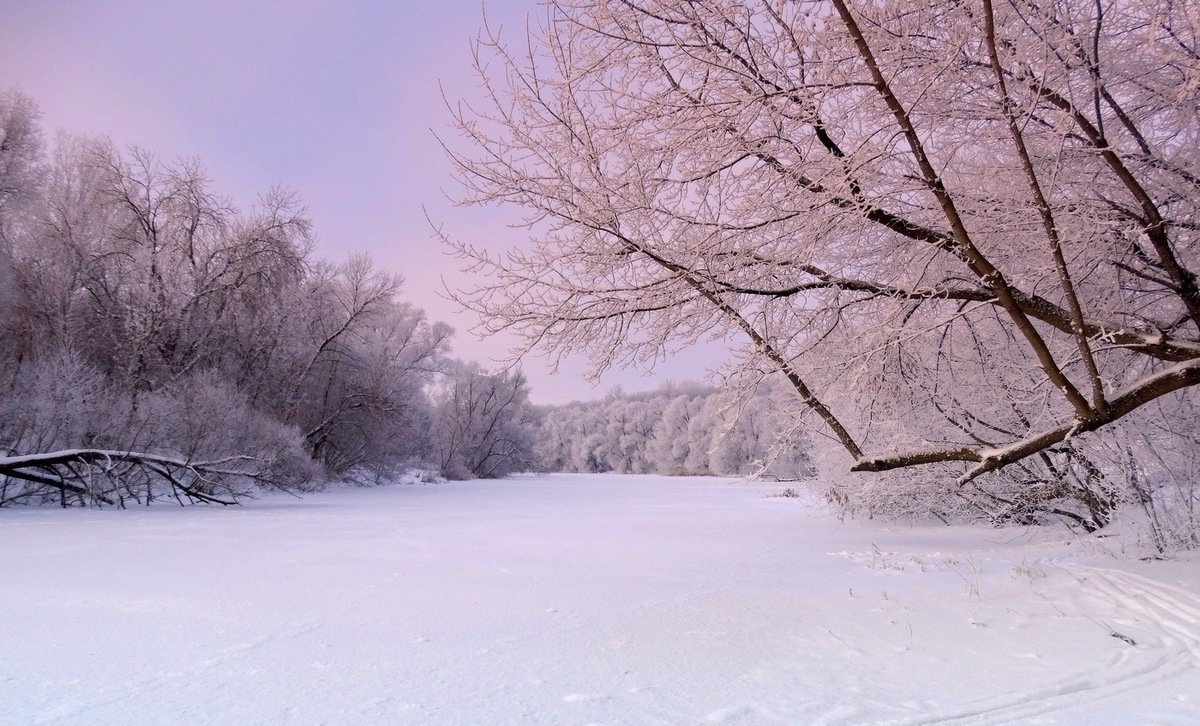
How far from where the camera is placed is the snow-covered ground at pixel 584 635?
246 centimetres

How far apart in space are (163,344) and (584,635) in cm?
1856

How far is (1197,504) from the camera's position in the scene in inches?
251

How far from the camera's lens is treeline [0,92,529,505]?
1287cm

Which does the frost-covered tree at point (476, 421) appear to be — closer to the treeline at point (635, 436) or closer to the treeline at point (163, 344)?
the treeline at point (635, 436)

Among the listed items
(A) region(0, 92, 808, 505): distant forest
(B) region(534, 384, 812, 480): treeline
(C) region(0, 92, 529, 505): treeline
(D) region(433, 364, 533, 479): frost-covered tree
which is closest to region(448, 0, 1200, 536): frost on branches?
(A) region(0, 92, 808, 505): distant forest

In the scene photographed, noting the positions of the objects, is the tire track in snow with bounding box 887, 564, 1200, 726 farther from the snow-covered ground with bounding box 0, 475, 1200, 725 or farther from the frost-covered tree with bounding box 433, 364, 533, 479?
the frost-covered tree with bounding box 433, 364, 533, 479

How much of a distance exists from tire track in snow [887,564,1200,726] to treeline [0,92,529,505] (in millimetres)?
11391

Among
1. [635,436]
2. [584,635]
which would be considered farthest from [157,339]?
[635,436]

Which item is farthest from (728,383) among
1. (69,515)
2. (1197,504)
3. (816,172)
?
(69,515)

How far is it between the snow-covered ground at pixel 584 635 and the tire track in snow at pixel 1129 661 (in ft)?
0.05

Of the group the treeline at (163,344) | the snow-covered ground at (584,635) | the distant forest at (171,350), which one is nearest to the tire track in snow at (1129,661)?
the snow-covered ground at (584,635)

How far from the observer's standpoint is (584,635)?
3.50 meters

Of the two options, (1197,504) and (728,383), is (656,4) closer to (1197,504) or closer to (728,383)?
(728,383)

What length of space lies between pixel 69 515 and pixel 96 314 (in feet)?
30.3
